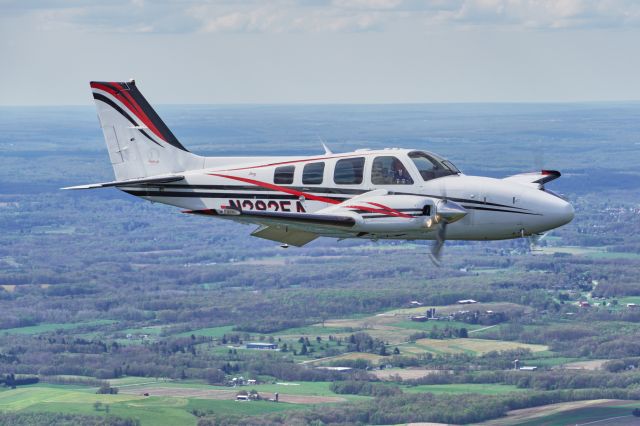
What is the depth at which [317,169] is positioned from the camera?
220 feet

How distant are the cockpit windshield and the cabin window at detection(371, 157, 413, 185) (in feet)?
2.22

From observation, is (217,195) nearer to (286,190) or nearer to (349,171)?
(286,190)

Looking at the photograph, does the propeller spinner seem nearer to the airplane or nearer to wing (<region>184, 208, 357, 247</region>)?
the airplane

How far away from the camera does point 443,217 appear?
64.5 metres

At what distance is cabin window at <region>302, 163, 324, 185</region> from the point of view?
67.1 metres

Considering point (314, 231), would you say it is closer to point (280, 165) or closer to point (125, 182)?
point (280, 165)

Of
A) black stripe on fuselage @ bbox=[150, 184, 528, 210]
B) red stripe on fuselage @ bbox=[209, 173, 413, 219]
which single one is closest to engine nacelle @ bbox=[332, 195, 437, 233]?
red stripe on fuselage @ bbox=[209, 173, 413, 219]

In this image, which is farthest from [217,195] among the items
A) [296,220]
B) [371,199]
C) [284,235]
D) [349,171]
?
[371,199]

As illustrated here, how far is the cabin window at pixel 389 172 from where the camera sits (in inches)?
2606

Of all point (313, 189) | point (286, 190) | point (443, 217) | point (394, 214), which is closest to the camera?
point (443, 217)

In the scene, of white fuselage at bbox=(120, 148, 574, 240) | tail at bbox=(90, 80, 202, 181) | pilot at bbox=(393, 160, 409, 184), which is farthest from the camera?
tail at bbox=(90, 80, 202, 181)

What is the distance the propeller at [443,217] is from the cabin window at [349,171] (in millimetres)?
3976

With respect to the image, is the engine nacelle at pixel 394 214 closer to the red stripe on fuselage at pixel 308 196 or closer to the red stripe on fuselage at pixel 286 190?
the red stripe on fuselage at pixel 308 196

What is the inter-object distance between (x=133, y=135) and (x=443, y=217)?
19.1 m
